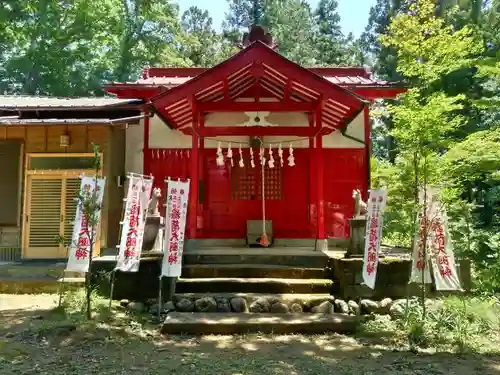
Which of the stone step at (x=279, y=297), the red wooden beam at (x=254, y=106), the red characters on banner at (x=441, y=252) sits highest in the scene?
the red wooden beam at (x=254, y=106)

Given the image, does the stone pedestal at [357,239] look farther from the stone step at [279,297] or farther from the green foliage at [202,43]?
the green foliage at [202,43]

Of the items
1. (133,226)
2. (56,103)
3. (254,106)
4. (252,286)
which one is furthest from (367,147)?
(56,103)

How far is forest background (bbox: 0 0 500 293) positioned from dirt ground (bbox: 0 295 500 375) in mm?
2150

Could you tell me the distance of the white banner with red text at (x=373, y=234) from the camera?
23.2ft

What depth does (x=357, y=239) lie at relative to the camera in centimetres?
791

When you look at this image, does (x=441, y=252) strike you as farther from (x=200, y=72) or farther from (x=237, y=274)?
(x=200, y=72)

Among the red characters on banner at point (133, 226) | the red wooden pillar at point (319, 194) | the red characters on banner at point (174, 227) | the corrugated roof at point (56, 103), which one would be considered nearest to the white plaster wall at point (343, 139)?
the red wooden pillar at point (319, 194)

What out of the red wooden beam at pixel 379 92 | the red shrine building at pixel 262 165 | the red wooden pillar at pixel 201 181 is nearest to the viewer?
the red shrine building at pixel 262 165

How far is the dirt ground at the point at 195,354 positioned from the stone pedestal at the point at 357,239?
1992 mm

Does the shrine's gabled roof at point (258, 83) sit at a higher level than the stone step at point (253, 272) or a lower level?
higher

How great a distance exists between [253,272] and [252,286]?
0.47 m

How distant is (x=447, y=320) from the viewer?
6.10 metres

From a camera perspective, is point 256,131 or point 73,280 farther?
point 256,131

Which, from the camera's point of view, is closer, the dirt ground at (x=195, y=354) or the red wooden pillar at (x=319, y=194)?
the dirt ground at (x=195, y=354)
